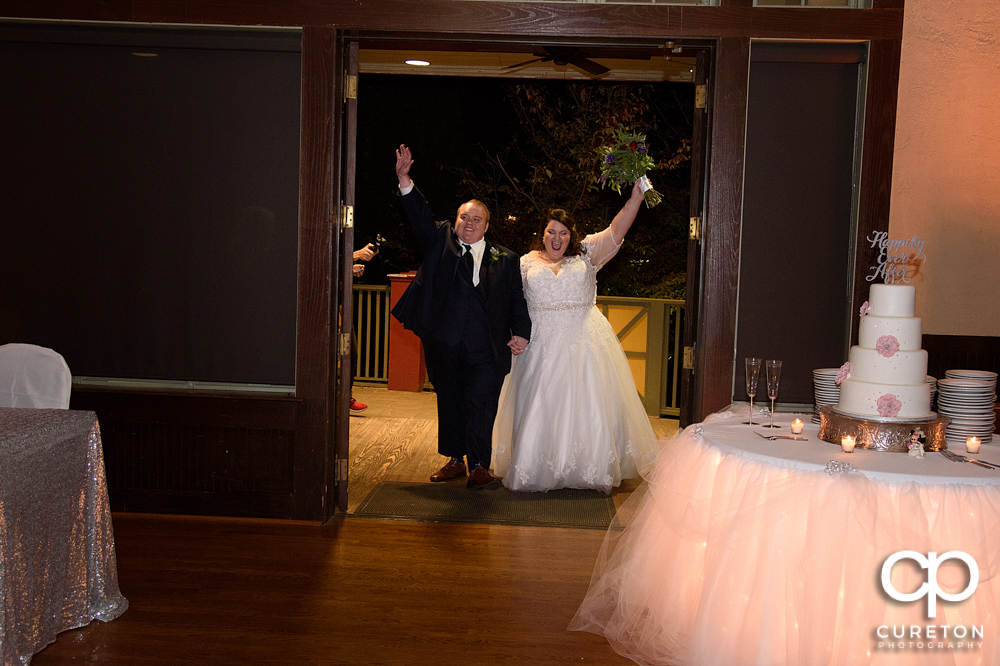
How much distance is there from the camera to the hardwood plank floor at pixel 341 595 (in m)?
Result: 2.66

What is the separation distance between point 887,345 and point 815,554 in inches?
27.8

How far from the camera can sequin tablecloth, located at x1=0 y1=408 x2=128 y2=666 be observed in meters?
2.30

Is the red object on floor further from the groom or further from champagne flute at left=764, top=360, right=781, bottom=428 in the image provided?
champagne flute at left=764, top=360, right=781, bottom=428

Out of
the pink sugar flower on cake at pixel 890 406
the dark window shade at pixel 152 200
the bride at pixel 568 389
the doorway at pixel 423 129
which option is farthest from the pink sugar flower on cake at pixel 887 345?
the dark window shade at pixel 152 200

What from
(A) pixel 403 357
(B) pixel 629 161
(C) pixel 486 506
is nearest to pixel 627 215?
(B) pixel 629 161

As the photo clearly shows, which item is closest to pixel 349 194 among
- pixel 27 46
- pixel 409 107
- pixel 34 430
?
pixel 27 46

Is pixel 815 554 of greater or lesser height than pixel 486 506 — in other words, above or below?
above

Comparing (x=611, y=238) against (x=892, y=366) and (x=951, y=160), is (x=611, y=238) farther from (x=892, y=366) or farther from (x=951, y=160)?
(x=892, y=366)

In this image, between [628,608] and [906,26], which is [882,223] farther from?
[628,608]

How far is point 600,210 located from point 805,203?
4798mm

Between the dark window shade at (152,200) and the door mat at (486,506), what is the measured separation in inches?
34.3

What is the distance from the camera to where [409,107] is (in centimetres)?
998

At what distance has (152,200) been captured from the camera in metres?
3.96

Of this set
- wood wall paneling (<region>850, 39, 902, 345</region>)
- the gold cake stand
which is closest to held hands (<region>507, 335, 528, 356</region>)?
wood wall paneling (<region>850, 39, 902, 345</region>)
